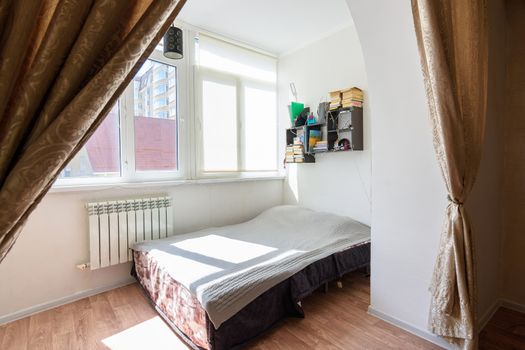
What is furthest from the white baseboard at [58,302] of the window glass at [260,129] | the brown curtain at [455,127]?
the brown curtain at [455,127]

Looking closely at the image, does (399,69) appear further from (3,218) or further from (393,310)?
(3,218)

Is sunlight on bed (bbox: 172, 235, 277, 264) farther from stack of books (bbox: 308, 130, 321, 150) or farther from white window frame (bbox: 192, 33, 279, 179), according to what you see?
stack of books (bbox: 308, 130, 321, 150)

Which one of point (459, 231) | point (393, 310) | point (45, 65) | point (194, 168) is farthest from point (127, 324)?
point (459, 231)

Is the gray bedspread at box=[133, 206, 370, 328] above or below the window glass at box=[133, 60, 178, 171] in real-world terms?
below

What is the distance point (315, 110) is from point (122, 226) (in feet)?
8.90

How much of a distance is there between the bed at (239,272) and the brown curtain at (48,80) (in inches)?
54.7

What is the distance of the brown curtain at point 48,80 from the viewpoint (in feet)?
1.34

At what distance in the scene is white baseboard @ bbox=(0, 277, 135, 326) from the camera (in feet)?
6.99

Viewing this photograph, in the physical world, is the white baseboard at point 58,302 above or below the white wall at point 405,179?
below

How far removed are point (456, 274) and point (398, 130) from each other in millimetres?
973

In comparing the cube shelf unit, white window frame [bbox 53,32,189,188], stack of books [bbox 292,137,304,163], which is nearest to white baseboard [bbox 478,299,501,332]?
the cube shelf unit

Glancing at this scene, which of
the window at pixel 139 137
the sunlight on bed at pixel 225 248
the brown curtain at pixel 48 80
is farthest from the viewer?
the window at pixel 139 137

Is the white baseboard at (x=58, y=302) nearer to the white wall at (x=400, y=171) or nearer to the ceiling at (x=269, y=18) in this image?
the white wall at (x=400, y=171)

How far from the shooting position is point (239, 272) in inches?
76.6
